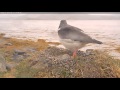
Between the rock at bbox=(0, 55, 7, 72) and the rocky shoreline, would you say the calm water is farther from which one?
the rock at bbox=(0, 55, 7, 72)

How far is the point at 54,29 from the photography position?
3455 millimetres

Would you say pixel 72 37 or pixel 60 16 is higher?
pixel 60 16

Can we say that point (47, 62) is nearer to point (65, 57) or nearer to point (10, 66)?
point (65, 57)

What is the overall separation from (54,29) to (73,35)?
28 cm

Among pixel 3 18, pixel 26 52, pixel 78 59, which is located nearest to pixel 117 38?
pixel 78 59

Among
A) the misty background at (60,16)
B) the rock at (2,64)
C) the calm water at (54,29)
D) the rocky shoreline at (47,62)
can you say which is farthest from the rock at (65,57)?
the rock at (2,64)

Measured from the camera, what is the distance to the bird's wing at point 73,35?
3.41 m

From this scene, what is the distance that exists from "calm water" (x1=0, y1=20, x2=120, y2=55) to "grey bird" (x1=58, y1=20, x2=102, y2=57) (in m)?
0.05

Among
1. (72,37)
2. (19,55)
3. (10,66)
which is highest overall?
(72,37)

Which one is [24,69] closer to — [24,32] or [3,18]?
[24,32]

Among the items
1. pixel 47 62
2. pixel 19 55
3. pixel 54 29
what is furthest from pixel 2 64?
pixel 54 29

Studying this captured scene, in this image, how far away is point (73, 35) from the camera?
3.42m

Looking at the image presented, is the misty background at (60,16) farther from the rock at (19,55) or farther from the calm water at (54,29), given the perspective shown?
the rock at (19,55)

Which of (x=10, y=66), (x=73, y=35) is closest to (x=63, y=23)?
(x=73, y=35)
